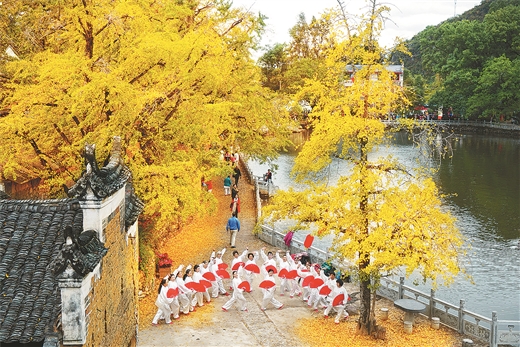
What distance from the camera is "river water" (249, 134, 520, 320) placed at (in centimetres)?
2184

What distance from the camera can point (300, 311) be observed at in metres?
17.2

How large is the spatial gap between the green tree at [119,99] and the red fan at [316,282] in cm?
408

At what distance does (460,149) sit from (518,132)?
440 inches

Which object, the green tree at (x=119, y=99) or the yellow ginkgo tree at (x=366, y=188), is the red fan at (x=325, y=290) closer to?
the yellow ginkgo tree at (x=366, y=188)

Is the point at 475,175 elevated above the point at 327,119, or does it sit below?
below

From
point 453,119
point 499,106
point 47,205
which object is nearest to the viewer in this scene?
point 47,205

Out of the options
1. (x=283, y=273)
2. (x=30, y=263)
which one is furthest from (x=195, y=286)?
(x=30, y=263)

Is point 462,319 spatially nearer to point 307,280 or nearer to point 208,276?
point 307,280

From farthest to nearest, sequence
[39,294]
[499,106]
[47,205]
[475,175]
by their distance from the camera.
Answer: [499,106] < [475,175] < [47,205] < [39,294]

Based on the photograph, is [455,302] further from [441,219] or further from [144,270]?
[144,270]

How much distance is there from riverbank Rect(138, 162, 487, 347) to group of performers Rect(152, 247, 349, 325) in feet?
0.88

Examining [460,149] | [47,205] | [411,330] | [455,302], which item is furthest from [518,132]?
[47,205]

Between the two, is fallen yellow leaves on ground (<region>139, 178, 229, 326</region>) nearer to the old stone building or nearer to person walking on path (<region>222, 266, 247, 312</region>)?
person walking on path (<region>222, 266, 247, 312</region>)

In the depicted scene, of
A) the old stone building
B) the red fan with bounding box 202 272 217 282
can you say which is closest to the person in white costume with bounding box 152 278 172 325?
the red fan with bounding box 202 272 217 282
